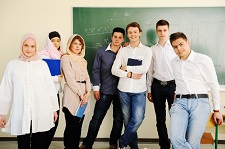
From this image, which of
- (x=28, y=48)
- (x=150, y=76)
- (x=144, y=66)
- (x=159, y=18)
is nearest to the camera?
(x=28, y=48)

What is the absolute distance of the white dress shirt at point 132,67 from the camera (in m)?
2.77

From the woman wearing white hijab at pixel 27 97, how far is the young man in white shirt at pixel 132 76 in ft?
3.01

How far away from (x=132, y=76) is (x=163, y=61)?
1.69 ft

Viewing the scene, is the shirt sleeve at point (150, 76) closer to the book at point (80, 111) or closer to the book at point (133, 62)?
the book at point (133, 62)

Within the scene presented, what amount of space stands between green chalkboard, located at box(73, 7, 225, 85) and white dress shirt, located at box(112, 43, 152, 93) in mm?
678

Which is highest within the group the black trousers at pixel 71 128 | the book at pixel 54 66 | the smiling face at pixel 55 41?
the smiling face at pixel 55 41

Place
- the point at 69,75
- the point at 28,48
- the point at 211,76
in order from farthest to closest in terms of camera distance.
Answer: the point at 69,75, the point at 28,48, the point at 211,76

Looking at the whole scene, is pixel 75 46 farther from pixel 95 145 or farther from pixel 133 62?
pixel 95 145

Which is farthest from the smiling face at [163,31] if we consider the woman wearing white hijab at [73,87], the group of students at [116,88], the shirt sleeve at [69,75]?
the shirt sleeve at [69,75]

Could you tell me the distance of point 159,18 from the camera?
136 inches

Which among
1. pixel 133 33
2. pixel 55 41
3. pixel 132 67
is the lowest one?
pixel 132 67

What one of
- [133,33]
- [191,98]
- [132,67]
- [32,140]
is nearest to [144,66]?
[132,67]

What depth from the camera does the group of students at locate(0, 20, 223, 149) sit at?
2.19 metres

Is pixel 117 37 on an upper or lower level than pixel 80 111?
upper
